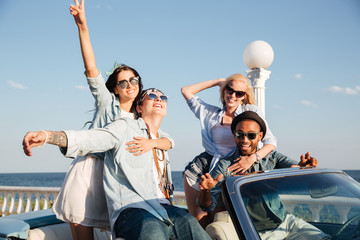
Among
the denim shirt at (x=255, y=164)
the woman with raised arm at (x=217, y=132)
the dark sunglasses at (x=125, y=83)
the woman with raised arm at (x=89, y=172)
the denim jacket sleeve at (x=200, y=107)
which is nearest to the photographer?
the denim shirt at (x=255, y=164)

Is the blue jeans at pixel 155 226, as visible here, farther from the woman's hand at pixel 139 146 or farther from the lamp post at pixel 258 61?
the lamp post at pixel 258 61

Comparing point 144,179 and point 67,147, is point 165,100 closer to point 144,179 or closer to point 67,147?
point 144,179

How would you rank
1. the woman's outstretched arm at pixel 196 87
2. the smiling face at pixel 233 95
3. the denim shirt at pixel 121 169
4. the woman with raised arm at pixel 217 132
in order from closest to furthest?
the denim shirt at pixel 121 169
the woman with raised arm at pixel 217 132
the smiling face at pixel 233 95
the woman's outstretched arm at pixel 196 87

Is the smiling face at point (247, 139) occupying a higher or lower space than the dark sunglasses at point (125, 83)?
lower

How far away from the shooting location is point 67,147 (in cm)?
224

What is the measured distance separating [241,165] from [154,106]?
82 cm

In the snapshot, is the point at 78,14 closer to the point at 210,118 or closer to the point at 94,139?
the point at 94,139

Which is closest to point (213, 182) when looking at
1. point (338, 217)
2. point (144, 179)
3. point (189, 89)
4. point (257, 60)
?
point (144, 179)

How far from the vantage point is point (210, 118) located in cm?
363

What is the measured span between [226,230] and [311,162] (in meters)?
1.05

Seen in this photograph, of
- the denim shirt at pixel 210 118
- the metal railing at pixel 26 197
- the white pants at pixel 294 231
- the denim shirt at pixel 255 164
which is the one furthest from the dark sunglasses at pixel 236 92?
the metal railing at pixel 26 197

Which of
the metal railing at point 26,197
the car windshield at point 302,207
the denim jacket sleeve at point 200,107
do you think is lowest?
the metal railing at point 26,197

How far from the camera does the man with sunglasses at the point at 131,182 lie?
2.21m

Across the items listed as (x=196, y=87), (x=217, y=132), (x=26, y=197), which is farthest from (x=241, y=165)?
(x=26, y=197)
